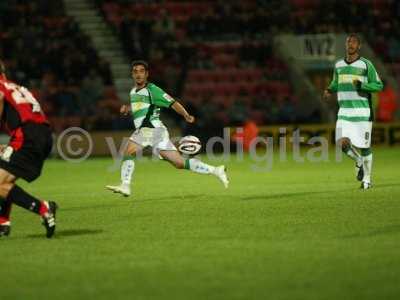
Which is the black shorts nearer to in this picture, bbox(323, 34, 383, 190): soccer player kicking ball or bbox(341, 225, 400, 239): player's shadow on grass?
bbox(341, 225, 400, 239): player's shadow on grass

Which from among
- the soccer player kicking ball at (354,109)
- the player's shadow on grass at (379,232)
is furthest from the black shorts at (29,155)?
the soccer player kicking ball at (354,109)

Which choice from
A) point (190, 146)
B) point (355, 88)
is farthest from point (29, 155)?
point (355, 88)

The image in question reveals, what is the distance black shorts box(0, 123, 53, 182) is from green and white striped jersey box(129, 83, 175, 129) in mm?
4519

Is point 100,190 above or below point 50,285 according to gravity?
below

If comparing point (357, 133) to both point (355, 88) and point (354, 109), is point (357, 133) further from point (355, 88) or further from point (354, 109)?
point (355, 88)

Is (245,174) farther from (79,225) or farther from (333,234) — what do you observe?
(333,234)

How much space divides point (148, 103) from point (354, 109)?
294cm

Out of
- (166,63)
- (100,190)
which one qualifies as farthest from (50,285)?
(166,63)

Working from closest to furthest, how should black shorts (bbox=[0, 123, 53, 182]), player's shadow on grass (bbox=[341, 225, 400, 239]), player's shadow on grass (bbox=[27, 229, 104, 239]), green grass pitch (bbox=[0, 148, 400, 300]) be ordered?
green grass pitch (bbox=[0, 148, 400, 300]), player's shadow on grass (bbox=[341, 225, 400, 239]), black shorts (bbox=[0, 123, 53, 182]), player's shadow on grass (bbox=[27, 229, 104, 239])

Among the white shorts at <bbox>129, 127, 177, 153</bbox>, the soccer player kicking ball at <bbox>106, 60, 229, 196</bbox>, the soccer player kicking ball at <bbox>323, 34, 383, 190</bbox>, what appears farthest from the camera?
the soccer player kicking ball at <bbox>323, 34, 383, 190</bbox>

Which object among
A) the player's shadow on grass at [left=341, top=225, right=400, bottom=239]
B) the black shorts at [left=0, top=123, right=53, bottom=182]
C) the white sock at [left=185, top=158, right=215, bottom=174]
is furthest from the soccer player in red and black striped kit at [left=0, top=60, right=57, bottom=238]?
the white sock at [left=185, top=158, right=215, bottom=174]

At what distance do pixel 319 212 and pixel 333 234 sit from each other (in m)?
1.98

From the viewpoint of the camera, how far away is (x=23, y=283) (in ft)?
25.8

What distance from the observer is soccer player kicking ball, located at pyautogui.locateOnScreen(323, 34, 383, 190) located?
1482 centimetres
